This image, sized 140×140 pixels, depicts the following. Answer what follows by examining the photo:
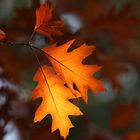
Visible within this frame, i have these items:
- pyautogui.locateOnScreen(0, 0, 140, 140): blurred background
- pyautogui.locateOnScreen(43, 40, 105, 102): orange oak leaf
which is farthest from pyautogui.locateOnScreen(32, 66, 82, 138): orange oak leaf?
pyautogui.locateOnScreen(0, 0, 140, 140): blurred background

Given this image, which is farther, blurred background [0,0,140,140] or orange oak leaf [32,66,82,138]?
blurred background [0,0,140,140]

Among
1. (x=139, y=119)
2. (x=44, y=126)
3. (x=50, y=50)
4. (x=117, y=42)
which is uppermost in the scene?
(x=50, y=50)

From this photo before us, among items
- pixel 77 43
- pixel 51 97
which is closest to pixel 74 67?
pixel 51 97

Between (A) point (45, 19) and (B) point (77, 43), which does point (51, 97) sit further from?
(B) point (77, 43)

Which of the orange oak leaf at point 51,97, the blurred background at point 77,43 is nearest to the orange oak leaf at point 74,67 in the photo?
the orange oak leaf at point 51,97

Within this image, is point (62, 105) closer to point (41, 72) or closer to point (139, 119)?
point (41, 72)

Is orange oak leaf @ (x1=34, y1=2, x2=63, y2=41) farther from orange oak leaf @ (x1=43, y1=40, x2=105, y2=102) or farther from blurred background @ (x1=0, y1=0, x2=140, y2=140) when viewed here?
blurred background @ (x1=0, y1=0, x2=140, y2=140)

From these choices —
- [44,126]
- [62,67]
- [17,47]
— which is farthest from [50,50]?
[17,47]
